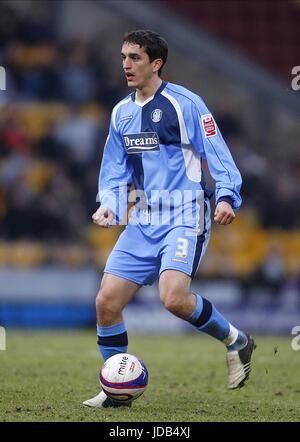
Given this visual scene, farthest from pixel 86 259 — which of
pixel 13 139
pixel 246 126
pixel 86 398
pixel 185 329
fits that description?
pixel 86 398

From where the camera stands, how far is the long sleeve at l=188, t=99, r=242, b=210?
6.53 m

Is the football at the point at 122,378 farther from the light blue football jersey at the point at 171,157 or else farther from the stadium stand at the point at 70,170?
the stadium stand at the point at 70,170

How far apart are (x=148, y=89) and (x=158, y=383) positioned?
8.23 ft

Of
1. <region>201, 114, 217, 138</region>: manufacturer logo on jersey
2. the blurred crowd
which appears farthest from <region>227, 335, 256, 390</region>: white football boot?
the blurred crowd

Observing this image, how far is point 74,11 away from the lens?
18.0 meters

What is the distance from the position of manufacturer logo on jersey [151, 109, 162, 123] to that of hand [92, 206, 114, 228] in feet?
2.27

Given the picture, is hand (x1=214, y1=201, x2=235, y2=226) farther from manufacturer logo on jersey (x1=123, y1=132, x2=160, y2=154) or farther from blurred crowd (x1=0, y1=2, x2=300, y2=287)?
blurred crowd (x1=0, y1=2, x2=300, y2=287)

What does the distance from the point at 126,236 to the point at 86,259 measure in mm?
7082

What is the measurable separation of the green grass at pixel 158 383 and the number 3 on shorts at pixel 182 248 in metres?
1.02

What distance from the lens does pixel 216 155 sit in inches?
259

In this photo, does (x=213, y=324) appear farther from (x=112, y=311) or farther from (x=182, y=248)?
(x=112, y=311)

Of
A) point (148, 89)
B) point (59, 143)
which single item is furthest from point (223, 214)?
point (59, 143)

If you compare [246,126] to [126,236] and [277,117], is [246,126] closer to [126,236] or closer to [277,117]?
[277,117]
